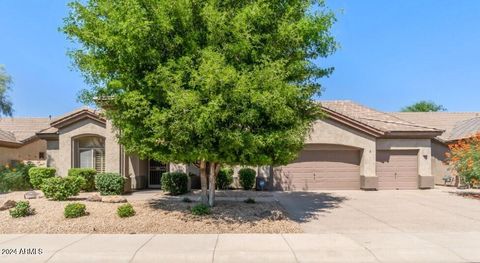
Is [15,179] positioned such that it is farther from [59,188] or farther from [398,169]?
[398,169]

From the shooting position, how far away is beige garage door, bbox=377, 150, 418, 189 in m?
21.9

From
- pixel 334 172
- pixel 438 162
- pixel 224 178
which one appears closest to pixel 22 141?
pixel 224 178

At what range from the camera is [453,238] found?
9.95 meters

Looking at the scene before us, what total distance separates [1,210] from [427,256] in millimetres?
12830

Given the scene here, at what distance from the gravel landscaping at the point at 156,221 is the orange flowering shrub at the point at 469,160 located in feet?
35.5

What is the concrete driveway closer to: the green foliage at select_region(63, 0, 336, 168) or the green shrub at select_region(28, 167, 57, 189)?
the green foliage at select_region(63, 0, 336, 168)

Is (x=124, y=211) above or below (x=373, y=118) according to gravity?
below

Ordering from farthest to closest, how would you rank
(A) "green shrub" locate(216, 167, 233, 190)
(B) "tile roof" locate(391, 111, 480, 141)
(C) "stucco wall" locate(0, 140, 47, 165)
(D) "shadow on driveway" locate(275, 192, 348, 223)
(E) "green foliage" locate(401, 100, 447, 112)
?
1. (E) "green foliage" locate(401, 100, 447, 112)
2. (B) "tile roof" locate(391, 111, 480, 141)
3. (C) "stucco wall" locate(0, 140, 47, 165)
4. (A) "green shrub" locate(216, 167, 233, 190)
5. (D) "shadow on driveway" locate(275, 192, 348, 223)

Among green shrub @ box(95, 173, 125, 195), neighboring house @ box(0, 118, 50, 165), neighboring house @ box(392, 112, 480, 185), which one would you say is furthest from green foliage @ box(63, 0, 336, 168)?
neighboring house @ box(0, 118, 50, 165)

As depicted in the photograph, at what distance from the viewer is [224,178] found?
20953mm

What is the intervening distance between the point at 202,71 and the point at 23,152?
23.0 m

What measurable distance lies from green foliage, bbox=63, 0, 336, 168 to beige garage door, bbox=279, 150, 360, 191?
9.46 meters

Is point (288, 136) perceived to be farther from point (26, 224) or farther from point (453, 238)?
point (26, 224)

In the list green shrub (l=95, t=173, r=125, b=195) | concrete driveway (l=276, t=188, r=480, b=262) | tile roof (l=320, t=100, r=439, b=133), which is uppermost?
tile roof (l=320, t=100, r=439, b=133)
